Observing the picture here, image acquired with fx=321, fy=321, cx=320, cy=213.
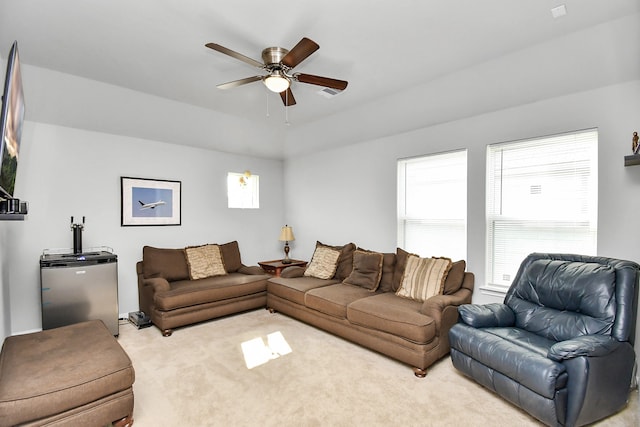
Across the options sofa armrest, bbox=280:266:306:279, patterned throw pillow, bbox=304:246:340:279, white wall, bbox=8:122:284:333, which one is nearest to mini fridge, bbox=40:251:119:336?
white wall, bbox=8:122:284:333

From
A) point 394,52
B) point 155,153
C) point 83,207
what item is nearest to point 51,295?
point 83,207

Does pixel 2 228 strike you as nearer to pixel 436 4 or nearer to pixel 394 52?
pixel 394 52

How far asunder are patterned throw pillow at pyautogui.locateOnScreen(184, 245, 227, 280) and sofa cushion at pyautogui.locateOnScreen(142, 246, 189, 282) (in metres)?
0.09

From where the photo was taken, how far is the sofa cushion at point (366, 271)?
402 cm

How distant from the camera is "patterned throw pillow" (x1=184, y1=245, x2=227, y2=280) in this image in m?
4.57

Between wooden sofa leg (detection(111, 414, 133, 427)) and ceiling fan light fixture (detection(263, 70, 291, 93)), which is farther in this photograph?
ceiling fan light fixture (detection(263, 70, 291, 93))

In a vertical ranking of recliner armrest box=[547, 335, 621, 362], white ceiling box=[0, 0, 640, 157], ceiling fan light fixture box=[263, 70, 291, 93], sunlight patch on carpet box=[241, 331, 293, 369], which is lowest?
sunlight patch on carpet box=[241, 331, 293, 369]

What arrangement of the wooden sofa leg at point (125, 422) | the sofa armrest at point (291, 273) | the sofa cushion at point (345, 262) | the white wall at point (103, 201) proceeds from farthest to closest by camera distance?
the sofa armrest at point (291, 273) < the sofa cushion at point (345, 262) < the white wall at point (103, 201) < the wooden sofa leg at point (125, 422)

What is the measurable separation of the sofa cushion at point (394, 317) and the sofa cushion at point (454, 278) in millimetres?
348

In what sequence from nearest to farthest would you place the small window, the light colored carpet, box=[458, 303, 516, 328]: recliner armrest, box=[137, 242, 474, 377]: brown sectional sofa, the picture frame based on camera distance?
the light colored carpet, box=[458, 303, 516, 328]: recliner armrest, box=[137, 242, 474, 377]: brown sectional sofa, the picture frame, the small window

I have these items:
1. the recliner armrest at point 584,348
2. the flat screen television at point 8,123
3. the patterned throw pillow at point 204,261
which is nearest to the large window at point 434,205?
the recliner armrest at point 584,348

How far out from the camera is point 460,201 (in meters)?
3.81

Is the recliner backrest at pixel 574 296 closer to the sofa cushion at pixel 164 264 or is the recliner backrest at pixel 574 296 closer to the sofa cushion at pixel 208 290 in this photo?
the sofa cushion at pixel 208 290

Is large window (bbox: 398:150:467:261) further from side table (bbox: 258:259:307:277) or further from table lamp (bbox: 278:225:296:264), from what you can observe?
table lamp (bbox: 278:225:296:264)
